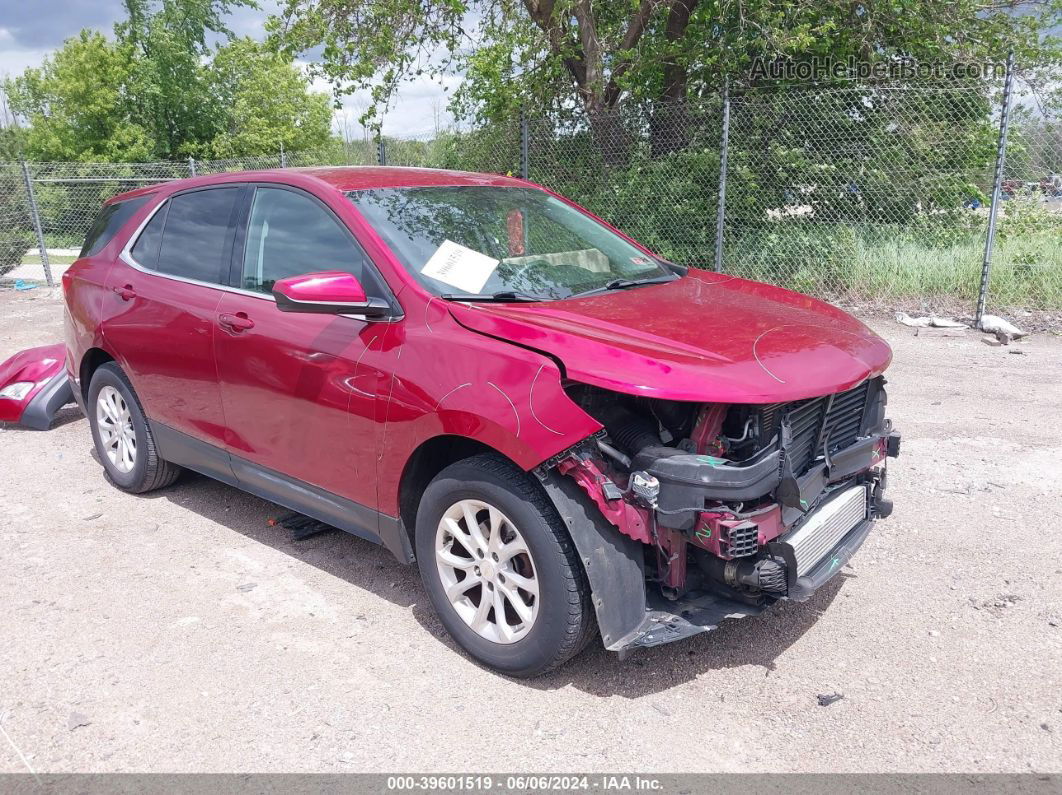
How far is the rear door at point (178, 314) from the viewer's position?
4145 mm

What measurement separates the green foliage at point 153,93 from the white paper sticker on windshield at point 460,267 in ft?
90.4

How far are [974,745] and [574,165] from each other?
1015 cm

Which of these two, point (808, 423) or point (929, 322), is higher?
point (808, 423)

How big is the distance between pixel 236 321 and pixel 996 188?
7.95 meters

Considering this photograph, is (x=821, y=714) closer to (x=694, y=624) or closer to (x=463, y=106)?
(x=694, y=624)

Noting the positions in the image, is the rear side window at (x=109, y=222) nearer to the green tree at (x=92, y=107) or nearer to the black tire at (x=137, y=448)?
the black tire at (x=137, y=448)

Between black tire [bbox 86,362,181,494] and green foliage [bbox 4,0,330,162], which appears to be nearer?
black tire [bbox 86,362,181,494]

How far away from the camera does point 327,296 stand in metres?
3.21

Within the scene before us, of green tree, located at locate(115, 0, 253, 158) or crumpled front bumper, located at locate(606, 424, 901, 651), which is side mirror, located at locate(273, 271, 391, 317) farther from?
green tree, located at locate(115, 0, 253, 158)

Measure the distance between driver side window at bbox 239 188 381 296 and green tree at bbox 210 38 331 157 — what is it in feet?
85.6

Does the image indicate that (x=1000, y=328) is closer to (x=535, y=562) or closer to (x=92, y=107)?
(x=535, y=562)

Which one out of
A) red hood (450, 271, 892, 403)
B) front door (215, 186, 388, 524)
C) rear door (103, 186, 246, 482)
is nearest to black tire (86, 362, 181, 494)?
rear door (103, 186, 246, 482)

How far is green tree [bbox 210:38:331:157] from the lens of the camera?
3014cm

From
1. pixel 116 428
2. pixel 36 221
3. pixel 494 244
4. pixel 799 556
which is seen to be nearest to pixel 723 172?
pixel 494 244
